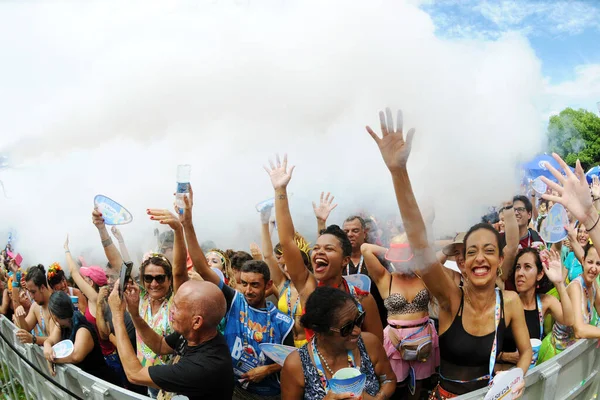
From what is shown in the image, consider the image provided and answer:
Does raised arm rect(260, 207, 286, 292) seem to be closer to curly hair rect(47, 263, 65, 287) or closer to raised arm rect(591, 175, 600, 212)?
curly hair rect(47, 263, 65, 287)

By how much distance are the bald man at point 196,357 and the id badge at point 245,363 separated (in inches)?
18.9

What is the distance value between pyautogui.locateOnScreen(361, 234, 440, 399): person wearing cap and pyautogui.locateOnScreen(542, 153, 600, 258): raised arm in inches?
36.4

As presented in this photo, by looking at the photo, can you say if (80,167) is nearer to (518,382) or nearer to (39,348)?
(39,348)

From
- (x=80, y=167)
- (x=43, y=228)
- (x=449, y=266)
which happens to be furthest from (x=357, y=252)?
(x=43, y=228)

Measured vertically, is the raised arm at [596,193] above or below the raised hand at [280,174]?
below

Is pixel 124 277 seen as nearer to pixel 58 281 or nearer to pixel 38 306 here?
pixel 58 281

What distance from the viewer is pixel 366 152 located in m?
4.69

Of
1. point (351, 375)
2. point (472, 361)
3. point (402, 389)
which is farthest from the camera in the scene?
point (402, 389)

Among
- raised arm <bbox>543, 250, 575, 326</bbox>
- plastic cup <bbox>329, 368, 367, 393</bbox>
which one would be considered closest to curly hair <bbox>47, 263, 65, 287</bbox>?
plastic cup <bbox>329, 368, 367, 393</bbox>

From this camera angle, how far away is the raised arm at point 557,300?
121 inches

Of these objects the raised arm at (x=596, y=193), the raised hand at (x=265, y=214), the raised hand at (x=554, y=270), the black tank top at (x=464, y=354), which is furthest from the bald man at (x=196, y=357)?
the raised arm at (x=596, y=193)

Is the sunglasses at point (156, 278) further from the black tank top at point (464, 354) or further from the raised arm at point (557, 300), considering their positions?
Answer: the raised arm at point (557, 300)

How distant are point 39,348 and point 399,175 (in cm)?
320

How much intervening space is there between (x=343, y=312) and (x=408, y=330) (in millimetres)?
845
